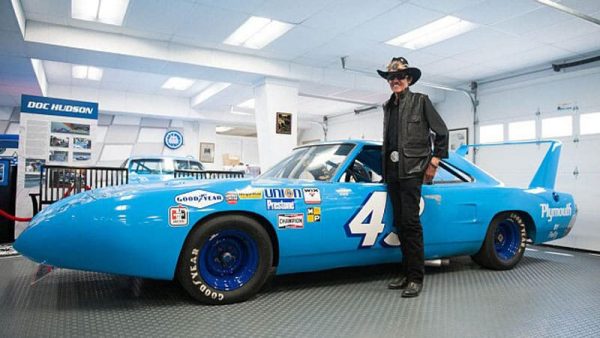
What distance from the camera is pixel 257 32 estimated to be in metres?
6.32

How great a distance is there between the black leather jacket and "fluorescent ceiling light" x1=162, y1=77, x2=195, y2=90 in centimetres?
822

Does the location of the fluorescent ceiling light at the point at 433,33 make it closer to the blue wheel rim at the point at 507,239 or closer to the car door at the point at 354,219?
the blue wheel rim at the point at 507,239

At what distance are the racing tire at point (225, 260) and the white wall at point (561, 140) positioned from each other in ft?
17.2

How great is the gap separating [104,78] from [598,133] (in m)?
10.3

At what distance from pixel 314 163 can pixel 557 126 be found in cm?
597

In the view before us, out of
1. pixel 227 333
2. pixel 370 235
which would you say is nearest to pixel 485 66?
pixel 370 235

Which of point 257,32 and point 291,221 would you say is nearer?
point 291,221

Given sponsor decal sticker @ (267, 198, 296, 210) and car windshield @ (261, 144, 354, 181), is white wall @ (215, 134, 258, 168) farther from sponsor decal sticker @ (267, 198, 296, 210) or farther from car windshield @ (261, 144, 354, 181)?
sponsor decal sticker @ (267, 198, 296, 210)

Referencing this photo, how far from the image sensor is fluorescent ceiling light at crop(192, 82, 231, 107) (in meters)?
10.1

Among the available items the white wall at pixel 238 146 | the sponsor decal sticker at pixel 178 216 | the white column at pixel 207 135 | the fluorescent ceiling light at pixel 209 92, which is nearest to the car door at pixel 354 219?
the sponsor decal sticker at pixel 178 216

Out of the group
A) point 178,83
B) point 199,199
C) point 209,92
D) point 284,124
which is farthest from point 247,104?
point 199,199

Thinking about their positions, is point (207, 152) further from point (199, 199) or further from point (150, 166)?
point (199, 199)

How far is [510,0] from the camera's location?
15.8 ft

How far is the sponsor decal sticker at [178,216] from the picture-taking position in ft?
7.59
